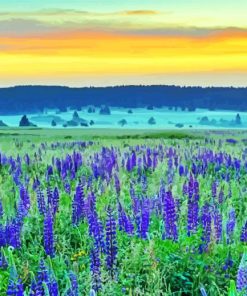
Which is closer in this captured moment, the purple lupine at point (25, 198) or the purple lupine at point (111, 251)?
the purple lupine at point (111, 251)

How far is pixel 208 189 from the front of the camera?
9.88 meters

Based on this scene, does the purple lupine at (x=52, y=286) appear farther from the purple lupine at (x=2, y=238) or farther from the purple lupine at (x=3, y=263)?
the purple lupine at (x=2, y=238)

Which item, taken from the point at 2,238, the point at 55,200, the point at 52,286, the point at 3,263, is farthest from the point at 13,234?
the point at 52,286

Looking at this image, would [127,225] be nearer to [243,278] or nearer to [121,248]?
[121,248]

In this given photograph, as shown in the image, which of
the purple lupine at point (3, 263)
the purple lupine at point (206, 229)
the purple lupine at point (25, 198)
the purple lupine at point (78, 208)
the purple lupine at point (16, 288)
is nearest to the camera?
the purple lupine at point (16, 288)

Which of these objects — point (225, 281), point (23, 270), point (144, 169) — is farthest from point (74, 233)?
point (144, 169)

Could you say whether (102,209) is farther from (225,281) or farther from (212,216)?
(225,281)

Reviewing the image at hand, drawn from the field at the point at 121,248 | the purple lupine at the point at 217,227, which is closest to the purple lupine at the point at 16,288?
the field at the point at 121,248

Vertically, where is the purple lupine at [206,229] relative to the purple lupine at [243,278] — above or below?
below

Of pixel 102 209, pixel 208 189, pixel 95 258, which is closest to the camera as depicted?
pixel 95 258

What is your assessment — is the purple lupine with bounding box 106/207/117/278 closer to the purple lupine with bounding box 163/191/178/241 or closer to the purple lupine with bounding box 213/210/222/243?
the purple lupine with bounding box 163/191/178/241

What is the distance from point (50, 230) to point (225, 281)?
1640mm

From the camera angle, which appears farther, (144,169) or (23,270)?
(144,169)

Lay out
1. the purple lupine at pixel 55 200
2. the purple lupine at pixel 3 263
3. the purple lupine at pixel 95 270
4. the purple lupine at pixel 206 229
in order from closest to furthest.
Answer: the purple lupine at pixel 95 270
the purple lupine at pixel 3 263
the purple lupine at pixel 206 229
the purple lupine at pixel 55 200
